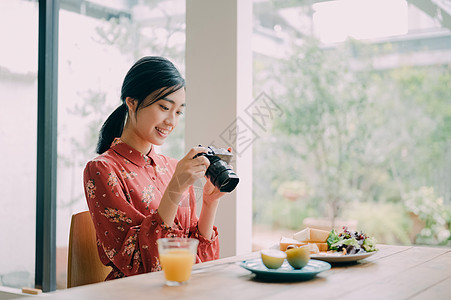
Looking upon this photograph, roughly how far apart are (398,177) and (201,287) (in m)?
3.56

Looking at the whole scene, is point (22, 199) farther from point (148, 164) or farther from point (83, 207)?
point (148, 164)

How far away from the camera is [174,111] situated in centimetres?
168

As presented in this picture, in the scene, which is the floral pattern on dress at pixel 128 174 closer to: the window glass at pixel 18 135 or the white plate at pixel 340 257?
the white plate at pixel 340 257

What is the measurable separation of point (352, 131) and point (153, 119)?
10.1 ft

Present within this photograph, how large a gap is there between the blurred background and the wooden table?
181 centimetres

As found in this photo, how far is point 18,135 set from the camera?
2715mm

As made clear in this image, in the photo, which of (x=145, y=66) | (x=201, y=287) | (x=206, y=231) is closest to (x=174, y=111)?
(x=145, y=66)

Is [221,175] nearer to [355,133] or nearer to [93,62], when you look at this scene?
[93,62]

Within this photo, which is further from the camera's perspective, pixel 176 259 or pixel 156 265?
pixel 156 265

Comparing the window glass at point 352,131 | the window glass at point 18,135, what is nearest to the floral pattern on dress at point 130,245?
the window glass at point 18,135

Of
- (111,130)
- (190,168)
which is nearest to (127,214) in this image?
(190,168)

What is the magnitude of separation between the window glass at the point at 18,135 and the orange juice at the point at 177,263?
6.30 feet

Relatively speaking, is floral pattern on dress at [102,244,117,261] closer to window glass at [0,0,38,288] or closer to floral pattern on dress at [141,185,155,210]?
floral pattern on dress at [141,185,155,210]

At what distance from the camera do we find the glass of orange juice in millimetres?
1031
